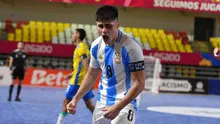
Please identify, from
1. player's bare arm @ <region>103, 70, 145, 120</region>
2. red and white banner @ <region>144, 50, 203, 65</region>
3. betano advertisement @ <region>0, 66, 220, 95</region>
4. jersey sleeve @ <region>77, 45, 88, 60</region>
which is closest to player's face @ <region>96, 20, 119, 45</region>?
player's bare arm @ <region>103, 70, 145, 120</region>

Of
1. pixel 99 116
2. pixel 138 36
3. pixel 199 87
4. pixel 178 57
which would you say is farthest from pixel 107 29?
pixel 138 36

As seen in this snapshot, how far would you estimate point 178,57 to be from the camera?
24859 mm

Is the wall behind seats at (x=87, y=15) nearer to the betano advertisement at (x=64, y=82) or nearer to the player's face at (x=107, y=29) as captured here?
the betano advertisement at (x=64, y=82)

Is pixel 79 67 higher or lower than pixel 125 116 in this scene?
lower

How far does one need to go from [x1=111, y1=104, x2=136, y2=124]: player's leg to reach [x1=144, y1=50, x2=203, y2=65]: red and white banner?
20246 mm

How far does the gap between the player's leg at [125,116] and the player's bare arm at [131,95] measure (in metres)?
0.34

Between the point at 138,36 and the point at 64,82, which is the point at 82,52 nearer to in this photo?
the point at 64,82

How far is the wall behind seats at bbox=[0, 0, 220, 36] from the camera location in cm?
2739

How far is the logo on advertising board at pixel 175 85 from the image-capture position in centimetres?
2366

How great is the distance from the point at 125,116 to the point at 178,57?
68.4ft

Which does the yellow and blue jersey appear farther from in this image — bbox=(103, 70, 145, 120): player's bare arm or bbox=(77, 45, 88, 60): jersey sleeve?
bbox=(103, 70, 145, 120): player's bare arm

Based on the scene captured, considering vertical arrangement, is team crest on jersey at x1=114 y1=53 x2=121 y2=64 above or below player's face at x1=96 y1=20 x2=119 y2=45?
below

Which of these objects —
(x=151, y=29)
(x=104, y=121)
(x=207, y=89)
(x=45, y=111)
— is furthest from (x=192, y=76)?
(x=104, y=121)

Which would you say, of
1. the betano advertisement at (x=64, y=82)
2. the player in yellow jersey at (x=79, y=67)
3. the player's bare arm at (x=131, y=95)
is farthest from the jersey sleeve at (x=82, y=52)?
the betano advertisement at (x=64, y=82)
